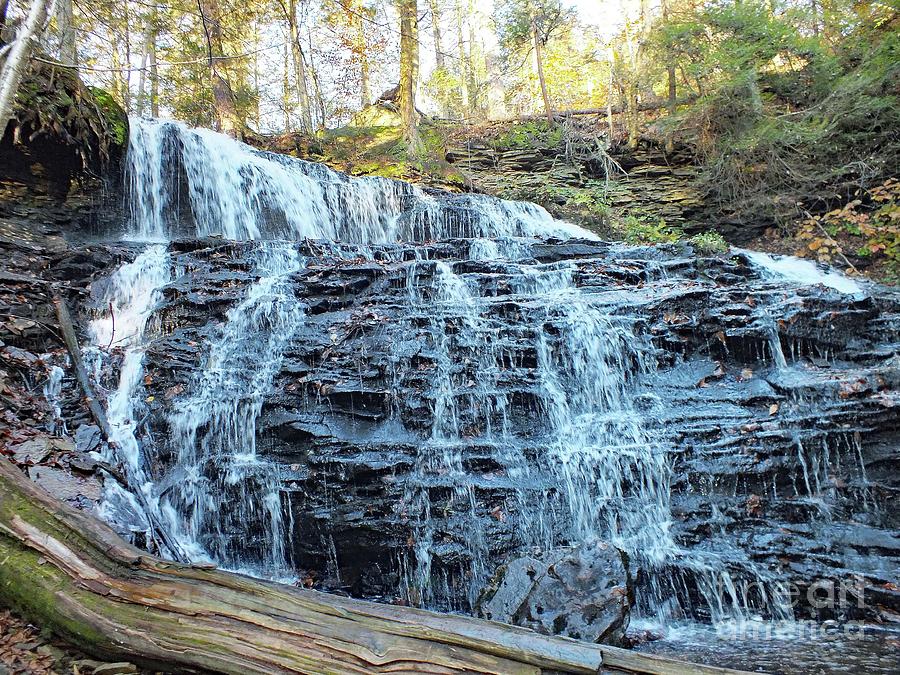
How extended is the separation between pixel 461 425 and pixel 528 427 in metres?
0.75

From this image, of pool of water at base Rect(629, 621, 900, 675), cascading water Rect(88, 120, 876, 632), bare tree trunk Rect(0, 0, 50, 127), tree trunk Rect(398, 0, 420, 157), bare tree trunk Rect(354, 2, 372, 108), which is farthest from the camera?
bare tree trunk Rect(354, 2, 372, 108)

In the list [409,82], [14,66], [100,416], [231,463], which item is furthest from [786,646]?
[409,82]

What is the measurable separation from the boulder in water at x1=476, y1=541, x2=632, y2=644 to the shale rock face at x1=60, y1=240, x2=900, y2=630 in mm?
135

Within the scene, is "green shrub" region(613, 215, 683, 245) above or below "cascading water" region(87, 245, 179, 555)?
above

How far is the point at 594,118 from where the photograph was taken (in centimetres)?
1802

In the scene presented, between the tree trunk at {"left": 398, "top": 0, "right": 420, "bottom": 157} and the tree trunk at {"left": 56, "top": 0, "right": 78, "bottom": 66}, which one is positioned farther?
the tree trunk at {"left": 398, "top": 0, "right": 420, "bottom": 157}

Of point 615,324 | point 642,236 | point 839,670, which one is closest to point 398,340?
point 615,324

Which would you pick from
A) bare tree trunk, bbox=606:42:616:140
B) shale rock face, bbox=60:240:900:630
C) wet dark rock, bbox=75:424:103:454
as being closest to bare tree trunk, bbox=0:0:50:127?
wet dark rock, bbox=75:424:103:454

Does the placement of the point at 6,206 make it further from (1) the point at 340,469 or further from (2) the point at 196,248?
(1) the point at 340,469

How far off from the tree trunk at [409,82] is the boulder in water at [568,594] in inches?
499

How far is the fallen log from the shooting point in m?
2.11

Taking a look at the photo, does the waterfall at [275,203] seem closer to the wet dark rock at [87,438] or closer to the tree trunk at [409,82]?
the tree trunk at [409,82]

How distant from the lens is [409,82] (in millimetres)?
14531

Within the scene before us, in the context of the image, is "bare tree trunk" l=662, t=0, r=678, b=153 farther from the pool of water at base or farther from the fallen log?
the fallen log
